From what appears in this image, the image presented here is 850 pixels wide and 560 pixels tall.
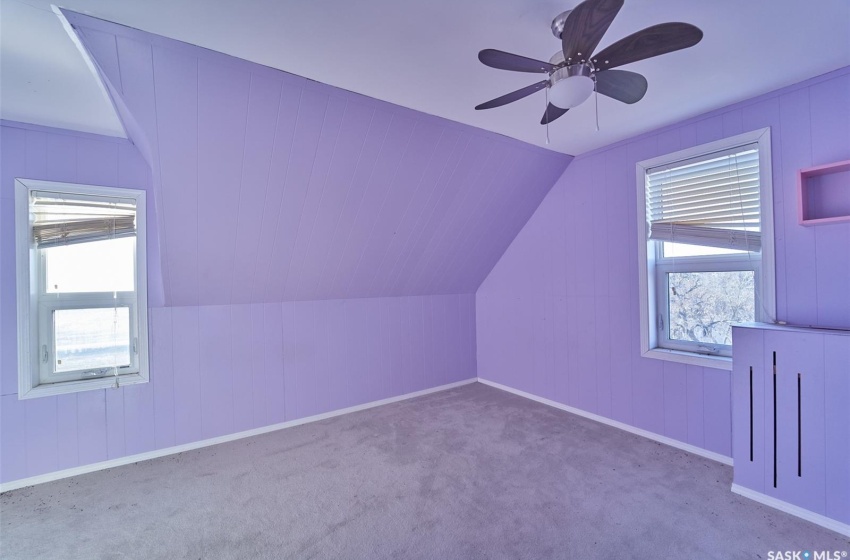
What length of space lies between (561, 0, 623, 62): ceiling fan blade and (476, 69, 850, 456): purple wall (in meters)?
1.73

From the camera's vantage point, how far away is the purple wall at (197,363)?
2.40 meters

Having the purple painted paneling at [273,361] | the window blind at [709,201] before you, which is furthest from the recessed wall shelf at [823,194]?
the purple painted paneling at [273,361]

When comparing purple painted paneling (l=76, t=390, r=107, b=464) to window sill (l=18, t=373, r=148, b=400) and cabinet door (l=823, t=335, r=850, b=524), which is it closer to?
window sill (l=18, t=373, r=148, b=400)

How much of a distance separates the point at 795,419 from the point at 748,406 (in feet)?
0.64

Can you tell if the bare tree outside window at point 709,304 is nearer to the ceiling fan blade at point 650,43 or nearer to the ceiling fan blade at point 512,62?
the ceiling fan blade at point 650,43

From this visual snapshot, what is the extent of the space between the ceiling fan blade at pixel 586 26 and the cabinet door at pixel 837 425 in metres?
1.90

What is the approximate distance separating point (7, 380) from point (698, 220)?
4.66 metres

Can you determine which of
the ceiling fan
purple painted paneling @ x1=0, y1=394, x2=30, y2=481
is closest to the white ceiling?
the ceiling fan

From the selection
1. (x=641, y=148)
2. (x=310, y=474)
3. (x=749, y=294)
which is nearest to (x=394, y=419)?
(x=310, y=474)

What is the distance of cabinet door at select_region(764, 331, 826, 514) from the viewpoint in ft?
6.27

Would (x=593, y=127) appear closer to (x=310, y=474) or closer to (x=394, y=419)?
(x=394, y=419)

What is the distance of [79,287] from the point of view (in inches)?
104

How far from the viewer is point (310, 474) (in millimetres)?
2469

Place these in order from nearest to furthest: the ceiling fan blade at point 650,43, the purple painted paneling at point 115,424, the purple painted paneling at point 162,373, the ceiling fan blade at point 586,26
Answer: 1. the ceiling fan blade at point 586,26
2. the ceiling fan blade at point 650,43
3. the purple painted paneling at point 115,424
4. the purple painted paneling at point 162,373
